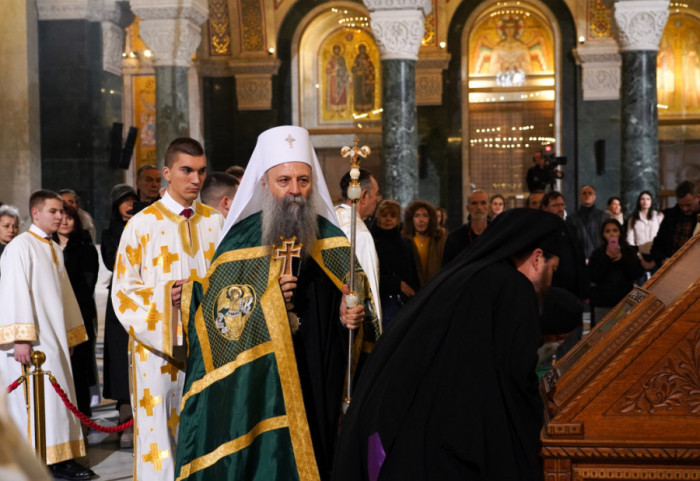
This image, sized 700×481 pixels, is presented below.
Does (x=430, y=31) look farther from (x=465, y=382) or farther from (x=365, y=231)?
(x=465, y=382)

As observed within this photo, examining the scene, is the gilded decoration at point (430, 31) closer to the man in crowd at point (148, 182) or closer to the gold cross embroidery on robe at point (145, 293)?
the man in crowd at point (148, 182)

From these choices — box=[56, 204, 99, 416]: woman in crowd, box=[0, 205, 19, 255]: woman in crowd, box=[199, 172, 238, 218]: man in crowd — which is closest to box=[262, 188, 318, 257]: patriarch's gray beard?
box=[199, 172, 238, 218]: man in crowd

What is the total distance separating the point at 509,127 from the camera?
18.6 m

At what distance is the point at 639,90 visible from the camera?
13.2m

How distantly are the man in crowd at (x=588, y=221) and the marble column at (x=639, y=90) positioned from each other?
6.56 ft

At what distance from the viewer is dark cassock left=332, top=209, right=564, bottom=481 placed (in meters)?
2.26

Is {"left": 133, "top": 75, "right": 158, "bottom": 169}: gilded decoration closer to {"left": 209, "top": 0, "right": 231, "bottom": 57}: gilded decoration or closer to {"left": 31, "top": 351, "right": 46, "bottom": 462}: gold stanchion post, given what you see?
{"left": 209, "top": 0, "right": 231, "bottom": 57}: gilded decoration

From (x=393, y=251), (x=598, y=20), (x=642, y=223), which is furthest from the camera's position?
(x=598, y=20)

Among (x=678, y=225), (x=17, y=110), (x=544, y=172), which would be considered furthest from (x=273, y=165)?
(x=544, y=172)

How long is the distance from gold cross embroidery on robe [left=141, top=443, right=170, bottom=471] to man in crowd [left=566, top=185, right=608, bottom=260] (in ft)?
26.3

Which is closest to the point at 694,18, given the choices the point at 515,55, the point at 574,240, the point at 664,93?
the point at 664,93

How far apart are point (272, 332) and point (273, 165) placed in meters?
0.64

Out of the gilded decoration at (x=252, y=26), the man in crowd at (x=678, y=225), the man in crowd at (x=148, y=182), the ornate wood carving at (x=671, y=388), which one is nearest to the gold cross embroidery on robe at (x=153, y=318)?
the ornate wood carving at (x=671, y=388)

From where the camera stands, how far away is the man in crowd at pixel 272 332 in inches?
130
